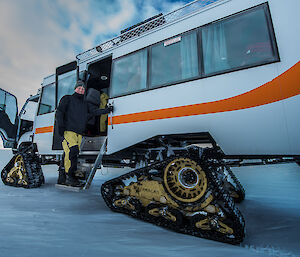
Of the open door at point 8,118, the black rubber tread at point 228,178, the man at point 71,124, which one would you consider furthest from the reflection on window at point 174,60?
the open door at point 8,118

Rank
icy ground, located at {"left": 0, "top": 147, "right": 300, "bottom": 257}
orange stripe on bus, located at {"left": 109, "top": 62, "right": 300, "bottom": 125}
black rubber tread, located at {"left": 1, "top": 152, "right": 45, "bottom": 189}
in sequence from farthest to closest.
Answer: black rubber tread, located at {"left": 1, "top": 152, "right": 45, "bottom": 189}
orange stripe on bus, located at {"left": 109, "top": 62, "right": 300, "bottom": 125}
icy ground, located at {"left": 0, "top": 147, "right": 300, "bottom": 257}

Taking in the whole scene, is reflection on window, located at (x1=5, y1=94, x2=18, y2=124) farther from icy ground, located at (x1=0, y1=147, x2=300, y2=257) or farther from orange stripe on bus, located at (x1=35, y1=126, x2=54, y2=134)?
icy ground, located at (x1=0, y1=147, x2=300, y2=257)

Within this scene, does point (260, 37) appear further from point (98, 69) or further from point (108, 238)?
point (98, 69)

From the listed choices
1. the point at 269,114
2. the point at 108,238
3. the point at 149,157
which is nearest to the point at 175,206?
the point at 108,238

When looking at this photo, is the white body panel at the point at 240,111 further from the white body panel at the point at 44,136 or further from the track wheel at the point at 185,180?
the white body panel at the point at 44,136

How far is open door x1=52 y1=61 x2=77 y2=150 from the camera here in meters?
4.33

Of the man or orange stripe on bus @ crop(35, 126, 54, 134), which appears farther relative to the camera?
orange stripe on bus @ crop(35, 126, 54, 134)

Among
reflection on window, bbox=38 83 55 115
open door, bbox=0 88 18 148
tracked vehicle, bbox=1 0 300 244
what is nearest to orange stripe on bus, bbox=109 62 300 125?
tracked vehicle, bbox=1 0 300 244

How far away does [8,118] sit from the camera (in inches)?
230

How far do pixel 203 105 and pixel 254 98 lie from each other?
56cm

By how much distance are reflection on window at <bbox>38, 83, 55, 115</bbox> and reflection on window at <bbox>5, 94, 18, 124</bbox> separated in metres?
1.64

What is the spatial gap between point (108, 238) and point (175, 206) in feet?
2.86

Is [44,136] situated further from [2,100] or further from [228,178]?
[228,178]

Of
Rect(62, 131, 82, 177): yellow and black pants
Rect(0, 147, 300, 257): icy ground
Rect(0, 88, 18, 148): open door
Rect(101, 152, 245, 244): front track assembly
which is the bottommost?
Rect(0, 147, 300, 257): icy ground
